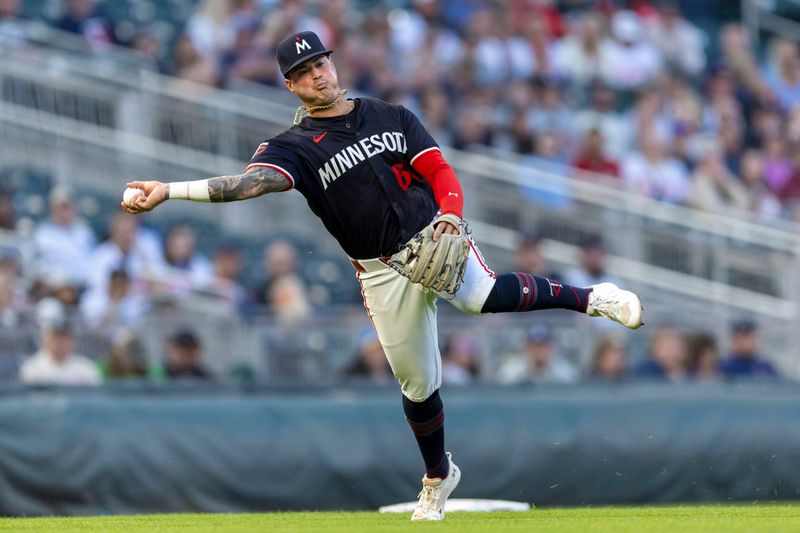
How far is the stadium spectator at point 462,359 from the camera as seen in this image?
11.6 metres

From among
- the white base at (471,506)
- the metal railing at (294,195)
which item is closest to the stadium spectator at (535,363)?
the metal railing at (294,195)

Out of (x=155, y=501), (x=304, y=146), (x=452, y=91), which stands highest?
(x=304, y=146)

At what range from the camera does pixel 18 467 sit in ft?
31.0

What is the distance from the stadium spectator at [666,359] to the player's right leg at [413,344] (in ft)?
15.3

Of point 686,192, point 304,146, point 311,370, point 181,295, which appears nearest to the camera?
point 304,146

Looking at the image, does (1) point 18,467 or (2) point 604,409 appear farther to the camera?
(2) point 604,409

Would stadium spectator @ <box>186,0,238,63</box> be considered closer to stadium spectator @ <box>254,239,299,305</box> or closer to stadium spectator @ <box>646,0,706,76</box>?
stadium spectator @ <box>254,239,299,305</box>

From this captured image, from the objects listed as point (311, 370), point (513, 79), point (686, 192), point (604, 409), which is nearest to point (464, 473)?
point (604, 409)

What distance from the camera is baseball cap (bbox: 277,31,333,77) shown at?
6.96m

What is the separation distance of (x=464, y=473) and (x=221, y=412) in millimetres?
1756

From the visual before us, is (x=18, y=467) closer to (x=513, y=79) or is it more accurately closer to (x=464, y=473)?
(x=464, y=473)

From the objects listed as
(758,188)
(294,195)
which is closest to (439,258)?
(294,195)

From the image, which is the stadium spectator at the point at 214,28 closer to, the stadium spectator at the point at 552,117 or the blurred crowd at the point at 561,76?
the blurred crowd at the point at 561,76

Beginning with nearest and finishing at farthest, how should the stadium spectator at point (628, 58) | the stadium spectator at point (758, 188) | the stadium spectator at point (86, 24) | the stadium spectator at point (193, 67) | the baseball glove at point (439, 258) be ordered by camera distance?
the baseball glove at point (439, 258)
the stadium spectator at point (193, 67)
the stadium spectator at point (86, 24)
the stadium spectator at point (758, 188)
the stadium spectator at point (628, 58)
